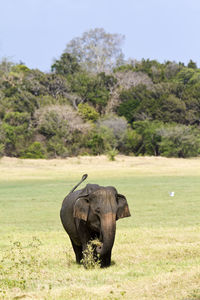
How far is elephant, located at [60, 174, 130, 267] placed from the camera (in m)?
7.88

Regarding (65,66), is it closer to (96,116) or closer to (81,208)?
(96,116)

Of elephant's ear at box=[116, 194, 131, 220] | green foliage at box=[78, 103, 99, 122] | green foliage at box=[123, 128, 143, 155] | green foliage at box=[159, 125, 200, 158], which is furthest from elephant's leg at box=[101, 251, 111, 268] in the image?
green foliage at box=[78, 103, 99, 122]

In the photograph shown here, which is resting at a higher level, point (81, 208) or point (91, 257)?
point (81, 208)

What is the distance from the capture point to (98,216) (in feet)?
26.5

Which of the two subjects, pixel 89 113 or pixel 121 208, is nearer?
pixel 121 208

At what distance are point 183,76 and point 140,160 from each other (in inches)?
1676

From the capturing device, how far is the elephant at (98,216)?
25.8 feet

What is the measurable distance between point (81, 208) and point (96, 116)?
5625 cm

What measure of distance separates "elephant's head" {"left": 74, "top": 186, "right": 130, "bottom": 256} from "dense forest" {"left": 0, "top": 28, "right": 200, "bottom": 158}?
132 feet

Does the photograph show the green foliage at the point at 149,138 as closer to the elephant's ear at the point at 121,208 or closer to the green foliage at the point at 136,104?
the green foliage at the point at 136,104

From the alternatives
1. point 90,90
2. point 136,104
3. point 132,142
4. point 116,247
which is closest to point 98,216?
point 116,247

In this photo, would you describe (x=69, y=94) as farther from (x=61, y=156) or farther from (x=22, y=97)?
(x=61, y=156)

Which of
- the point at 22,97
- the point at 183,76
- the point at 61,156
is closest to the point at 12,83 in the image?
the point at 22,97

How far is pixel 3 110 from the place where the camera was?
6225 cm
